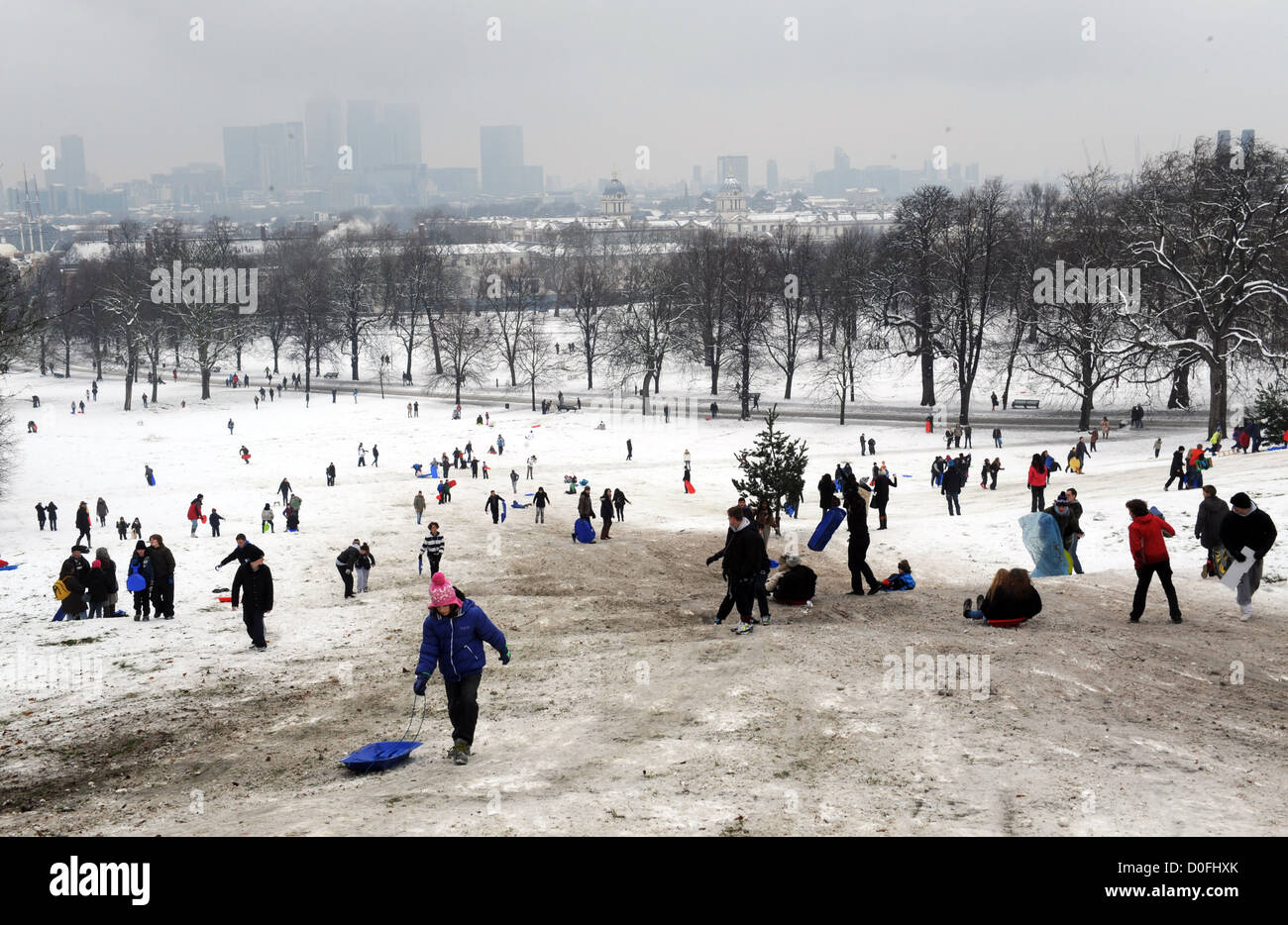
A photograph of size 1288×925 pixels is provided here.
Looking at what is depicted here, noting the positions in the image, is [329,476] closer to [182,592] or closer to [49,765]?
[182,592]

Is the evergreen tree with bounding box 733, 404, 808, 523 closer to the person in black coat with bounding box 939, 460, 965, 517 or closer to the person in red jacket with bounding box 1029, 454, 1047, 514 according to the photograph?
the person in black coat with bounding box 939, 460, 965, 517

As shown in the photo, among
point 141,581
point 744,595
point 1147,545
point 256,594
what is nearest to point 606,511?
point 141,581

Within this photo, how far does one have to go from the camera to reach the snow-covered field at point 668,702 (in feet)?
27.0

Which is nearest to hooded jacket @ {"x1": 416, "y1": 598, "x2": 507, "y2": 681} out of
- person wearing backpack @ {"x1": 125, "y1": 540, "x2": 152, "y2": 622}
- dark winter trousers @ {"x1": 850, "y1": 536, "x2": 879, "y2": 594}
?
dark winter trousers @ {"x1": 850, "y1": 536, "x2": 879, "y2": 594}

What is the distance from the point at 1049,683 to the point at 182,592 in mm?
17226

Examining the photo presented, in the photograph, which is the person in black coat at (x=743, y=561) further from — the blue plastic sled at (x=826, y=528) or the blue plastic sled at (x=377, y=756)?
the blue plastic sled at (x=826, y=528)

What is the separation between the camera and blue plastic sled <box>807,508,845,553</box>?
2002cm

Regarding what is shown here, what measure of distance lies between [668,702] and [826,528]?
945cm

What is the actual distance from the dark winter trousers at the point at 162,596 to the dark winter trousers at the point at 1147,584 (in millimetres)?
15385

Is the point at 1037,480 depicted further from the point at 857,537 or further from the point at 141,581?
the point at 141,581

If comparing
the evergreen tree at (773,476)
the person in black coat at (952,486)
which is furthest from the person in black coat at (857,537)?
the person in black coat at (952,486)

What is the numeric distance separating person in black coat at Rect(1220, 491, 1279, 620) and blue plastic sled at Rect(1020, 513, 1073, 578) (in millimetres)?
4138

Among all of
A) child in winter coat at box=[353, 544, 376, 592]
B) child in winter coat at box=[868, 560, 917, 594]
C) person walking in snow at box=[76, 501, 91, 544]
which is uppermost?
child in winter coat at box=[868, 560, 917, 594]
